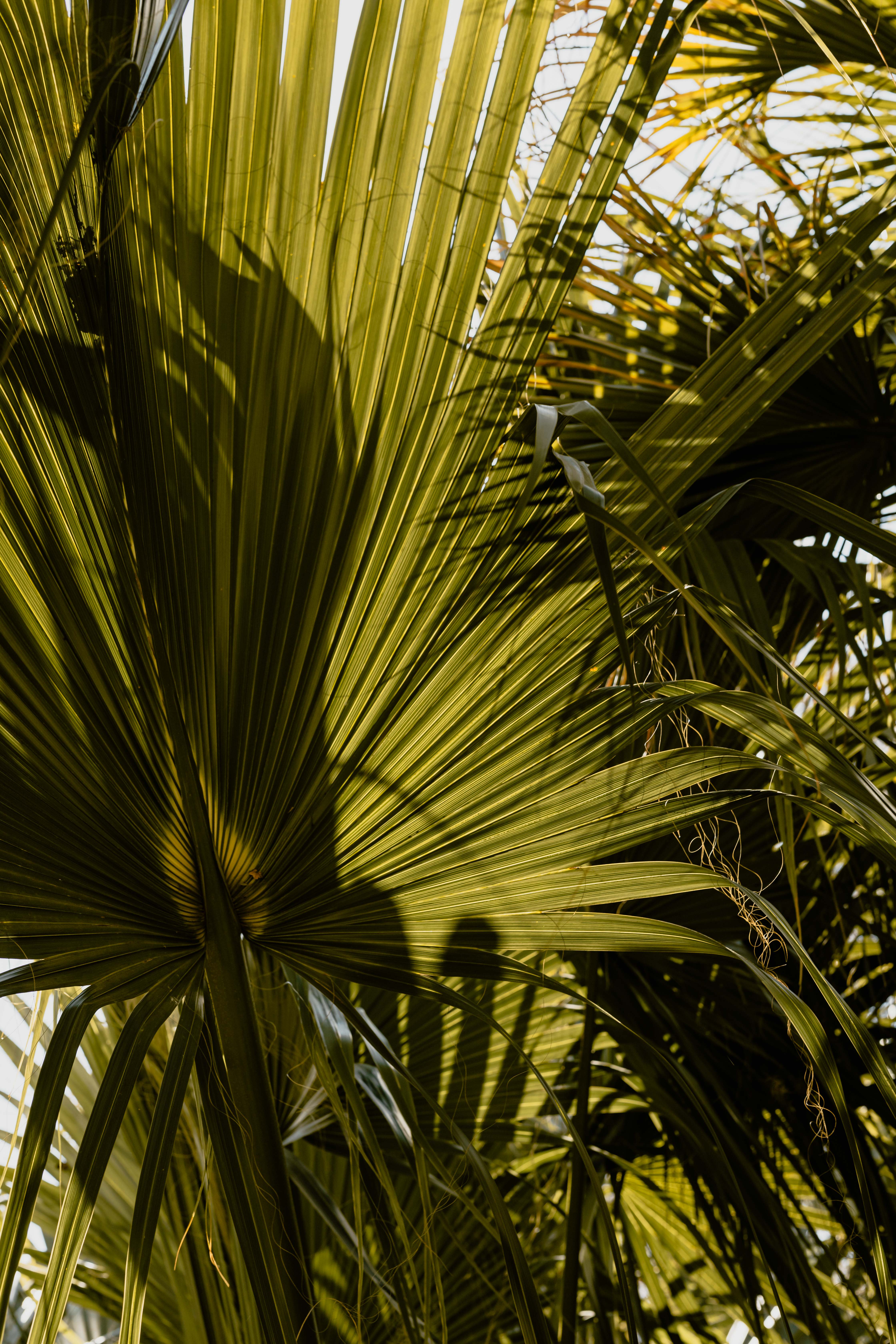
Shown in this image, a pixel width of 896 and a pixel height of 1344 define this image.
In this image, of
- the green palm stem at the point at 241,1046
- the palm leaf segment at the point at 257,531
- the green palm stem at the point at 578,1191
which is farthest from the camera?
the green palm stem at the point at 578,1191

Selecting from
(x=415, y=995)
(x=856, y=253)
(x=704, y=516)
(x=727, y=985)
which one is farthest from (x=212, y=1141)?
(x=727, y=985)

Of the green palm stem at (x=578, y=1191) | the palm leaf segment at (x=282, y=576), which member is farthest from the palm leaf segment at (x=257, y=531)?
the green palm stem at (x=578, y=1191)

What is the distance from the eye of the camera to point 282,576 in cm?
80

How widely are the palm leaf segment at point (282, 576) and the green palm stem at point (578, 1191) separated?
490 millimetres

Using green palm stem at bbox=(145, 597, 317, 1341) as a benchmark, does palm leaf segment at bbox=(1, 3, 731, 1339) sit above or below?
above

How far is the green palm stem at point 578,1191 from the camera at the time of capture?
1.34 m

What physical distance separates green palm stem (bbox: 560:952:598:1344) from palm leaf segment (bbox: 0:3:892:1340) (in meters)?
0.49

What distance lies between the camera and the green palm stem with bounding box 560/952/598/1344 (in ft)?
4.41

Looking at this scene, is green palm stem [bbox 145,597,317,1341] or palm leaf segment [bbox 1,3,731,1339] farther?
green palm stem [bbox 145,597,317,1341]

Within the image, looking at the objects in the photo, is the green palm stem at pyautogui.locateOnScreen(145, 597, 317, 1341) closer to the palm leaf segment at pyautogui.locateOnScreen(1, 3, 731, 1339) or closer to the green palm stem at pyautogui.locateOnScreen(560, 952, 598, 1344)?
the palm leaf segment at pyautogui.locateOnScreen(1, 3, 731, 1339)

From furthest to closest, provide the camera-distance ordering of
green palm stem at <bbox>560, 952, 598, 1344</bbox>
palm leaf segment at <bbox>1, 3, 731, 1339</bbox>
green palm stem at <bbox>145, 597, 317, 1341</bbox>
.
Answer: green palm stem at <bbox>560, 952, 598, 1344</bbox> → green palm stem at <bbox>145, 597, 317, 1341</bbox> → palm leaf segment at <bbox>1, 3, 731, 1339</bbox>

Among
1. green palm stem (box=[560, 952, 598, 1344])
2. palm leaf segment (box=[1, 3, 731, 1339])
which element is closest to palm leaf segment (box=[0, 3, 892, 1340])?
palm leaf segment (box=[1, 3, 731, 1339])

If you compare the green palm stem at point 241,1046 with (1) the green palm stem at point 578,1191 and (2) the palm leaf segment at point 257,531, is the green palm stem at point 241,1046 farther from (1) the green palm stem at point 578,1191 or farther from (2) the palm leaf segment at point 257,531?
(1) the green palm stem at point 578,1191

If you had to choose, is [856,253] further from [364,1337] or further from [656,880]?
[364,1337]
